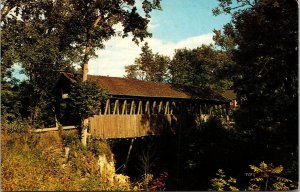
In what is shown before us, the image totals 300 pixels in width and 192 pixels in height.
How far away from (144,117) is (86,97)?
260 inches

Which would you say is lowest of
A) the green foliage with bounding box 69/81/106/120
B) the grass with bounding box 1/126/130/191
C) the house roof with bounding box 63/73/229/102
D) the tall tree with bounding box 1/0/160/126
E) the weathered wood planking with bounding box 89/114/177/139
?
the grass with bounding box 1/126/130/191

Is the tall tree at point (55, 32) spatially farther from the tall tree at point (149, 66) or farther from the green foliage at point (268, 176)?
the tall tree at point (149, 66)

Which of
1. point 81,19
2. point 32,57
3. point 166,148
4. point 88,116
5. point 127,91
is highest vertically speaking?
point 81,19

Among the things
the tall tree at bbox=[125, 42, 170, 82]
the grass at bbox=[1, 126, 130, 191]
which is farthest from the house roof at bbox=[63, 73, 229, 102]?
the tall tree at bbox=[125, 42, 170, 82]

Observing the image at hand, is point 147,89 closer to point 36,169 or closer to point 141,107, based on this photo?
point 141,107

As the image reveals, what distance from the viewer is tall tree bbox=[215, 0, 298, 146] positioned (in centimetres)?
1819

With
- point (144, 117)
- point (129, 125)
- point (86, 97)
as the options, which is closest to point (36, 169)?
point (86, 97)

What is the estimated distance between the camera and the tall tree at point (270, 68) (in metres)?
18.2

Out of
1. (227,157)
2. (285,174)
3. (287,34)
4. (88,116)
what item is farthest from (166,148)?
(287,34)

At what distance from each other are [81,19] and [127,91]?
6.26 m

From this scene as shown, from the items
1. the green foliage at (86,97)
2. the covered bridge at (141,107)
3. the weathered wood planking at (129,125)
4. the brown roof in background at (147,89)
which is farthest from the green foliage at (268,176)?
the brown roof in background at (147,89)

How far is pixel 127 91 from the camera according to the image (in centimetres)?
2505

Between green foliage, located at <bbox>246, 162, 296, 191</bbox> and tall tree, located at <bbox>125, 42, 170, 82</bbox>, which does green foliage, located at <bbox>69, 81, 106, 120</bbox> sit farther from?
tall tree, located at <bbox>125, 42, 170, 82</bbox>

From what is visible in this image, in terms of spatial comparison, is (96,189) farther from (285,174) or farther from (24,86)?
(24,86)
